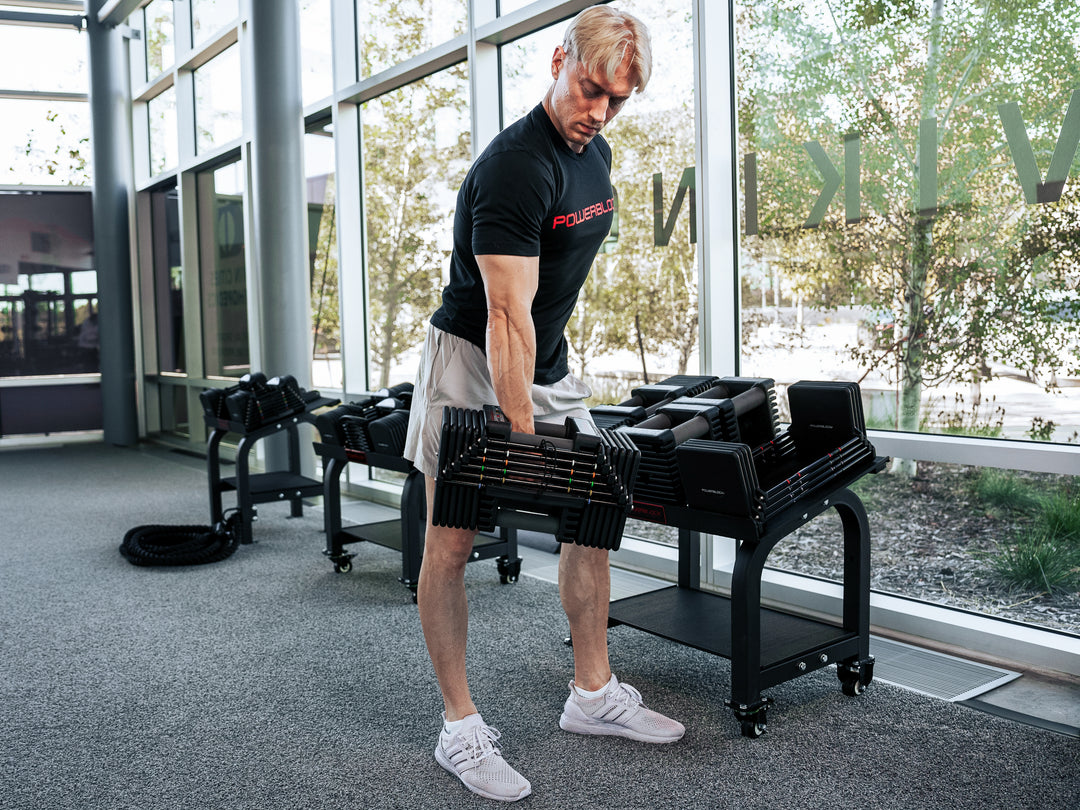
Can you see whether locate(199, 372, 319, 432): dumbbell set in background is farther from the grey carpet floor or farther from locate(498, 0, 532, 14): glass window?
locate(498, 0, 532, 14): glass window

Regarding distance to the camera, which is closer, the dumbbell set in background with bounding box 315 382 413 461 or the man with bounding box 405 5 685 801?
the man with bounding box 405 5 685 801

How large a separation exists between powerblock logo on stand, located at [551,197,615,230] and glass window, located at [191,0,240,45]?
492 cm

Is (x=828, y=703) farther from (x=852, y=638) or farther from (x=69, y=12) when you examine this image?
(x=69, y=12)

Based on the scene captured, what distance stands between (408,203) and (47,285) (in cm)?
503

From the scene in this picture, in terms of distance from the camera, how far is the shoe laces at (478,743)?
192 centimetres

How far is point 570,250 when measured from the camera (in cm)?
184

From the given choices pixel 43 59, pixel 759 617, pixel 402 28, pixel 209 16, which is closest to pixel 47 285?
pixel 43 59

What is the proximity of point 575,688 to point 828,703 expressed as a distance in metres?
0.66

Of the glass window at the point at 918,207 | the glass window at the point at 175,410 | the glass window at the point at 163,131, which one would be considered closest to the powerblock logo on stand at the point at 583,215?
the glass window at the point at 918,207

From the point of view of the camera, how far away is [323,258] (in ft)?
17.9

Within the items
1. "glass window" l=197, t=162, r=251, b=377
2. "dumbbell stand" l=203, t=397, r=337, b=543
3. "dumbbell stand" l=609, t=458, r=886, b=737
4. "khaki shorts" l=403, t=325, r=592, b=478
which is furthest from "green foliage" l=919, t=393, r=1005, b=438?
"glass window" l=197, t=162, r=251, b=377

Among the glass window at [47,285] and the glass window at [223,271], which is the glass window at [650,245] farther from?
the glass window at [47,285]

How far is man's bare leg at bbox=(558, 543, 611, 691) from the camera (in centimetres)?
211

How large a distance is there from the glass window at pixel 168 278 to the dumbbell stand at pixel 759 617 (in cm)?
633
